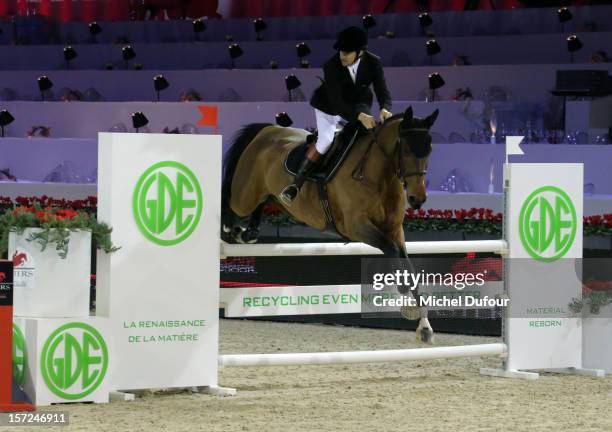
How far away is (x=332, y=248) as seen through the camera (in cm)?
641

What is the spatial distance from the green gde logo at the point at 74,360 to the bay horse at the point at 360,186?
1.64 meters

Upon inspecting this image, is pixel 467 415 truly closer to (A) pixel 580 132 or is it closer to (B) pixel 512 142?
(B) pixel 512 142

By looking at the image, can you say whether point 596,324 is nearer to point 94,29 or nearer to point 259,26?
point 259,26

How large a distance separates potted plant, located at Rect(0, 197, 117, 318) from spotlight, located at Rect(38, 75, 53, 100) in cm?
869

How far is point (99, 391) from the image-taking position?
5.63 meters

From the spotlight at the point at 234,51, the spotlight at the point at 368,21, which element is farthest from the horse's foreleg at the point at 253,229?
the spotlight at the point at 368,21

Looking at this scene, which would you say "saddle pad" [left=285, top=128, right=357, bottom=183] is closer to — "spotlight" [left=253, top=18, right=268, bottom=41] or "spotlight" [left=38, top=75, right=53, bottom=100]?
"spotlight" [left=38, top=75, right=53, bottom=100]

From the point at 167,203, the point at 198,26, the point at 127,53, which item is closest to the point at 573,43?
the point at 198,26

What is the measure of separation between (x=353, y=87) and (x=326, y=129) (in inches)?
11.7

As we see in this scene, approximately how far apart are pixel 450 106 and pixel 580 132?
155cm

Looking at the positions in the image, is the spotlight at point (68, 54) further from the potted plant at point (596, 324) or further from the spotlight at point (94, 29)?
the potted plant at point (596, 324)

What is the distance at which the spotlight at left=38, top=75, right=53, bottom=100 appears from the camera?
45.8 feet

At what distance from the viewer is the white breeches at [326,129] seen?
675cm

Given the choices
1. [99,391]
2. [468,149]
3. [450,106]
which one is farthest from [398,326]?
[99,391]
